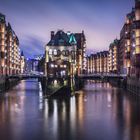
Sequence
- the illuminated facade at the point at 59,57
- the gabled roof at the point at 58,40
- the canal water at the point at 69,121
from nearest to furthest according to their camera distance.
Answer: the canal water at the point at 69,121 < the illuminated facade at the point at 59,57 < the gabled roof at the point at 58,40

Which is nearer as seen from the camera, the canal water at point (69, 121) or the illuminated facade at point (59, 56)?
the canal water at point (69, 121)

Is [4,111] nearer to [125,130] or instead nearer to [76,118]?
[76,118]

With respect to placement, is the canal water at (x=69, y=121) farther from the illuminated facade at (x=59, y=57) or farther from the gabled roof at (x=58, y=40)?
the gabled roof at (x=58, y=40)

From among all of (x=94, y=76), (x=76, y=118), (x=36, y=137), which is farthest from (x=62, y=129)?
(x=94, y=76)

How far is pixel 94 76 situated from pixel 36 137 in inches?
4169

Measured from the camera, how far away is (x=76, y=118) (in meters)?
80.1

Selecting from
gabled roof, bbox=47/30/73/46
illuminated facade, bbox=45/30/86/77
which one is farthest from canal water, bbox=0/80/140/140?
gabled roof, bbox=47/30/73/46

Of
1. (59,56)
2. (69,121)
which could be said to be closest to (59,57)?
(59,56)

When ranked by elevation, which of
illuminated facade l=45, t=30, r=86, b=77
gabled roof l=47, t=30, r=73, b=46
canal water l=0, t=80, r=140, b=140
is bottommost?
canal water l=0, t=80, r=140, b=140

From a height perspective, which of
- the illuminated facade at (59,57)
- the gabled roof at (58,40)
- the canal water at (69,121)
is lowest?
the canal water at (69,121)

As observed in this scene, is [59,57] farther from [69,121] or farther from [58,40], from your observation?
[69,121]

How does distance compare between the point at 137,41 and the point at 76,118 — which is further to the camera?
the point at 137,41

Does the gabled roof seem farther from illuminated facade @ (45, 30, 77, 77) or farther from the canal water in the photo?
the canal water

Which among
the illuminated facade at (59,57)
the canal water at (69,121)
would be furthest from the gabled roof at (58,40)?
the canal water at (69,121)
